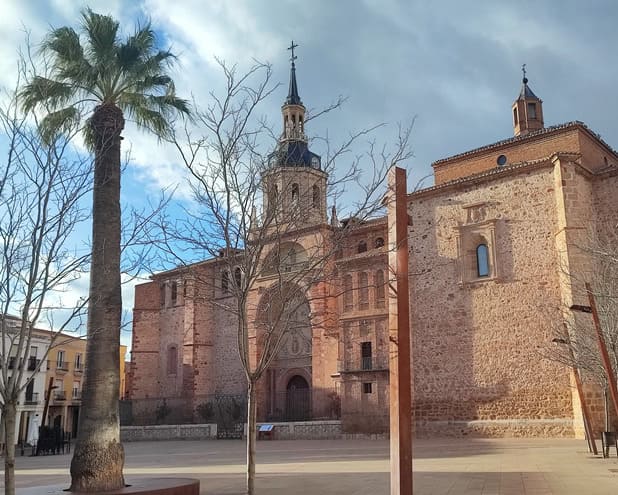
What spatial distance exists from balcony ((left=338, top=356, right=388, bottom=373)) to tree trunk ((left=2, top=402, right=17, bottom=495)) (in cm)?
1979

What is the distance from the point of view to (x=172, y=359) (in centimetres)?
3812

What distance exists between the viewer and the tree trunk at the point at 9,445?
6.00 m

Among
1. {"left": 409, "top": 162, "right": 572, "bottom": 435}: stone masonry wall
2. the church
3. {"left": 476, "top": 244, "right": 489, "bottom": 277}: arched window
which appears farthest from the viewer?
{"left": 476, "top": 244, "right": 489, "bottom": 277}: arched window

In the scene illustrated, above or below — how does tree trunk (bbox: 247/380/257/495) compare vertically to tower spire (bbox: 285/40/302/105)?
below

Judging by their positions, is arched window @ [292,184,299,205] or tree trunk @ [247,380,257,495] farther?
arched window @ [292,184,299,205]

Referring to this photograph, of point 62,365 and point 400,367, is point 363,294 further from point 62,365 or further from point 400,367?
point 62,365

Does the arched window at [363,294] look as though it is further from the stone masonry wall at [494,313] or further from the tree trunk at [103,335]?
the tree trunk at [103,335]

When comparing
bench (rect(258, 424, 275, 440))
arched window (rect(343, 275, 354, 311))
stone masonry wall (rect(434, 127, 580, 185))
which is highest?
stone masonry wall (rect(434, 127, 580, 185))

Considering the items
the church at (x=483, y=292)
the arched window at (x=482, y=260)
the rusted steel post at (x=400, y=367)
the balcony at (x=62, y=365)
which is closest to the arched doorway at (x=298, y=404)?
the church at (x=483, y=292)

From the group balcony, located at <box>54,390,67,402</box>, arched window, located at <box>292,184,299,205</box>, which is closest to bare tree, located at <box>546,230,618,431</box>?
arched window, located at <box>292,184,299,205</box>

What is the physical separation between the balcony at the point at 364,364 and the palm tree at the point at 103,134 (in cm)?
1729

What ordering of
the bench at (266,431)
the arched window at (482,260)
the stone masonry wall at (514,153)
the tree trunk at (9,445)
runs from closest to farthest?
the tree trunk at (9,445), the arched window at (482,260), the stone masonry wall at (514,153), the bench at (266,431)

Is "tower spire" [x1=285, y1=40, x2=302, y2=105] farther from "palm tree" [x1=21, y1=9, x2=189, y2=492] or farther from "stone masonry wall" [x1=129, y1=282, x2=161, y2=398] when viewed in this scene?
"palm tree" [x1=21, y1=9, x2=189, y2=492]

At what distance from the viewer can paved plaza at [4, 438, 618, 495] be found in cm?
923
